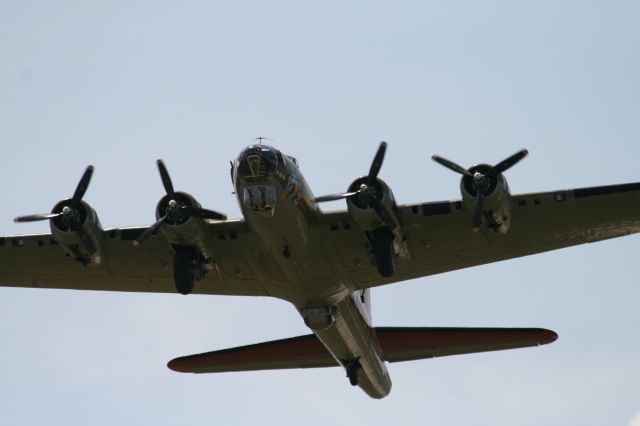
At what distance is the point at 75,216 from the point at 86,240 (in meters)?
0.78

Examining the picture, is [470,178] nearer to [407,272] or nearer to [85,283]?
[407,272]

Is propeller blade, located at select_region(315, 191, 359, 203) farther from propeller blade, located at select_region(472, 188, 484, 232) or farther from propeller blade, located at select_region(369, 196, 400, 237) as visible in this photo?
propeller blade, located at select_region(472, 188, 484, 232)

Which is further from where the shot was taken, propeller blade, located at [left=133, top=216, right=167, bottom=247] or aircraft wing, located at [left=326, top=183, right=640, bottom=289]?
aircraft wing, located at [left=326, top=183, right=640, bottom=289]

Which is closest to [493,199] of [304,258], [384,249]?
[384,249]

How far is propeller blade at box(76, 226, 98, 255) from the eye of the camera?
1339 inches

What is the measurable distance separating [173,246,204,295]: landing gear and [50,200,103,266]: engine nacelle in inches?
98.0

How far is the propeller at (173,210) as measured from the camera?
1310 inches

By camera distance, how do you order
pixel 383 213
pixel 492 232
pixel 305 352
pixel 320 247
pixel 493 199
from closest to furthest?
pixel 493 199, pixel 383 213, pixel 320 247, pixel 492 232, pixel 305 352

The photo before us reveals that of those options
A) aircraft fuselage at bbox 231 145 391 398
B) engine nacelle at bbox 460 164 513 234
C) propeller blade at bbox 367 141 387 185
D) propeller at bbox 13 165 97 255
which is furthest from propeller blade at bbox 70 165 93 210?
engine nacelle at bbox 460 164 513 234

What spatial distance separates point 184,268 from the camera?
34.0 meters

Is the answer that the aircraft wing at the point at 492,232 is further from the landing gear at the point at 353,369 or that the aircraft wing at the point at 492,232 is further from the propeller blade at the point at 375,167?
the landing gear at the point at 353,369

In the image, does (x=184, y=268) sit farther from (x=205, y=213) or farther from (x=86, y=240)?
(x=86, y=240)

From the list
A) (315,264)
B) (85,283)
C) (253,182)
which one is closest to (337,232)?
(315,264)

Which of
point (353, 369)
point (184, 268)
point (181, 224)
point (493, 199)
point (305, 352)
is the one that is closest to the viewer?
point (493, 199)
